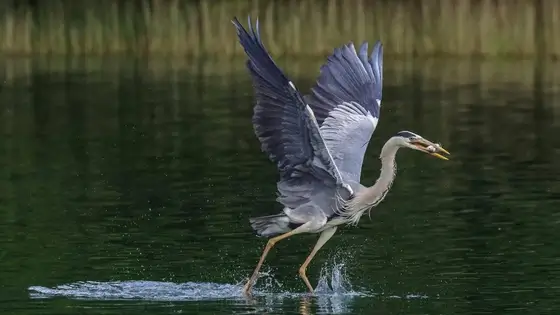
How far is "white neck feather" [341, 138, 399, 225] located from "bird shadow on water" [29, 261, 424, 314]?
1.92 ft

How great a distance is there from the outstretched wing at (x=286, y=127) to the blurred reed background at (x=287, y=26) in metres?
16.8

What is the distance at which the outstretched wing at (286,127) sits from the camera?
403 inches

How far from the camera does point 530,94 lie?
82.4 ft

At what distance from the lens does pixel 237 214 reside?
573 inches

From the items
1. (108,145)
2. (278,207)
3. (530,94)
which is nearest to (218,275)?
(278,207)

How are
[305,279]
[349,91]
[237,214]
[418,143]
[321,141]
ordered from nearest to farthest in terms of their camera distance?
[321,141], [418,143], [305,279], [349,91], [237,214]

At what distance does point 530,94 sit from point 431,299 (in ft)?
49.0

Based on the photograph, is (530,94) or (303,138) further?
(530,94)

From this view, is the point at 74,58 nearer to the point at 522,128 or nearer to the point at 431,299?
the point at 522,128

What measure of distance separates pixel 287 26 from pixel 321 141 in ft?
62.2

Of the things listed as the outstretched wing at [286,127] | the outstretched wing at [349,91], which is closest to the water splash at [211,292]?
the outstretched wing at [286,127]

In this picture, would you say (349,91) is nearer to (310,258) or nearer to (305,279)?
(310,258)

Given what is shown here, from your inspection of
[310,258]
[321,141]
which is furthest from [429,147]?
[310,258]

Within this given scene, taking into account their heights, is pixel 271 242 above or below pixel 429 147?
below
